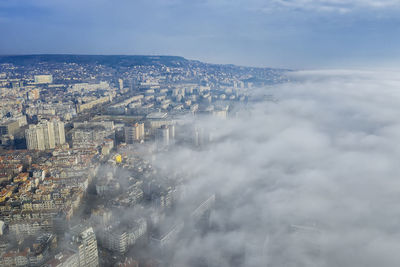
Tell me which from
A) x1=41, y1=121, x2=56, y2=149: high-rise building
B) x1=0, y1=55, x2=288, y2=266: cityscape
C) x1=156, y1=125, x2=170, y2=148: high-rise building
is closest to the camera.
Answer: x1=0, y1=55, x2=288, y2=266: cityscape

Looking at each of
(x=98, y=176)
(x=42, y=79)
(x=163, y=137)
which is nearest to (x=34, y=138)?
(x=98, y=176)

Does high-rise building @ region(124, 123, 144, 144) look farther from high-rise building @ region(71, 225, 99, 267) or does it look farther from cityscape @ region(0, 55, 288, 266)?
high-rise building @ region(71, 225, 99, 267)

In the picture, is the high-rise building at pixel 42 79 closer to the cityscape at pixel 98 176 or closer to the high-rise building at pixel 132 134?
the cityscape at pixel 98 176

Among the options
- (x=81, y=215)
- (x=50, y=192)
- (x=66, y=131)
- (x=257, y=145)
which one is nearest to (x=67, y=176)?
(x=50, y=192)

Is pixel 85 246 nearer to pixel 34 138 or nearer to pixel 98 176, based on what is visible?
pixel 98 176

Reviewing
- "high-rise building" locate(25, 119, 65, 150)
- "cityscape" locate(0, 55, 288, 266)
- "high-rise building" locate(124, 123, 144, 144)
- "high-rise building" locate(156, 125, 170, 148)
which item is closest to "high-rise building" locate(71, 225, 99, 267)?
"cityscape" locate(0, 55, 288, 266)
